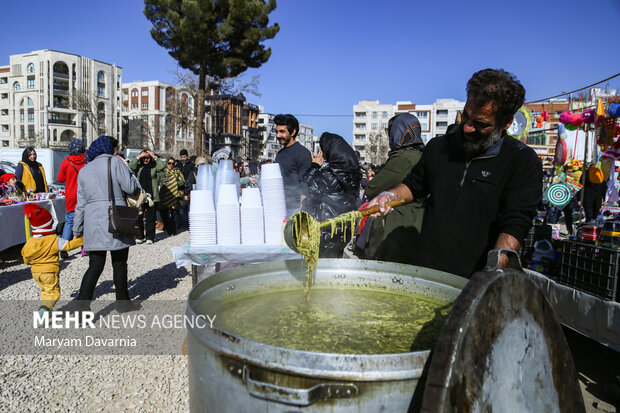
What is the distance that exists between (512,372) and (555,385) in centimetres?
29

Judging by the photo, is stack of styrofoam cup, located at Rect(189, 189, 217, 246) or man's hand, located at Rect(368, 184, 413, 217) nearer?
man's hand, located at Rect(368, 184, 413, 217)

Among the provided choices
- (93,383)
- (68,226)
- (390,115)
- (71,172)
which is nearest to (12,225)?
(68,226)

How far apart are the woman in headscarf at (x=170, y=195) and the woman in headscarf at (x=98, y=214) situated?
528 centimetres

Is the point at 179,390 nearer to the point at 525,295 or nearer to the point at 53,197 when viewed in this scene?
the point at 525,295

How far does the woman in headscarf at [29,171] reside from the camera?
795cm

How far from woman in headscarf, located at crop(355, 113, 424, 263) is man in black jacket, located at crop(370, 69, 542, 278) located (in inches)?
34.3

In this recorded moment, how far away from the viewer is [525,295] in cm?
119

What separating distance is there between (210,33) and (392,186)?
18.7m

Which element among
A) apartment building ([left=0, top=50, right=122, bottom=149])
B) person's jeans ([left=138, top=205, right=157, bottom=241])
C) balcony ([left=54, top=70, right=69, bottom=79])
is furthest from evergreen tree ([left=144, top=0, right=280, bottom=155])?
balcony ([left=54, top=70, right=69, bottom=79])

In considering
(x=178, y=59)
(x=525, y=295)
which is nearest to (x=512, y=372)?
(x=525, y=295)

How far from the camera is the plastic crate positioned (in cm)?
349

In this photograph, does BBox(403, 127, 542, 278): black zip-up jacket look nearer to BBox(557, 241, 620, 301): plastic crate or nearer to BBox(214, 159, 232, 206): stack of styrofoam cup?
BBox(557, 241, 620, 301): plastic crate

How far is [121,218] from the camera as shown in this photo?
413 cm

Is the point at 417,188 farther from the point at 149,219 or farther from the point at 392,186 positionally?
the point at 149,219
